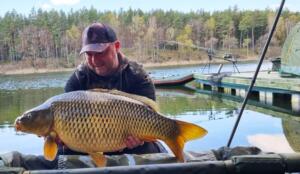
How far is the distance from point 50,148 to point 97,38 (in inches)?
38.3

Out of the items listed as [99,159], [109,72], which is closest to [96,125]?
[99,159]

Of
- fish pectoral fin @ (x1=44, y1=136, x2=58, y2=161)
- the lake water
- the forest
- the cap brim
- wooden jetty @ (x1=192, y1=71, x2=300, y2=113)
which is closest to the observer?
fish pectoral fin @ (x1=44, y1=136, x2=58, y2=161)

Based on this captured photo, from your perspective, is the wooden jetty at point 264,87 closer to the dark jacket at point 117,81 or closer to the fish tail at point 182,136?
the dark jacket at point 117,81

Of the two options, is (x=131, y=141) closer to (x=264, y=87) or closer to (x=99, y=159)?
(x=99, y=159)

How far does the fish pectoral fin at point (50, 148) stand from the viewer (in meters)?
2.64

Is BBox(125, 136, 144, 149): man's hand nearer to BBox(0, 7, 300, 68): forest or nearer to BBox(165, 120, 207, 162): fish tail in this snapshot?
BBox(165, 120, 207, 162): fish tail

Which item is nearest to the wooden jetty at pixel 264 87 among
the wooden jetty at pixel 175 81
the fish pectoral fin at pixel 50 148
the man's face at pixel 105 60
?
the wooden jetty at pixel 175 81

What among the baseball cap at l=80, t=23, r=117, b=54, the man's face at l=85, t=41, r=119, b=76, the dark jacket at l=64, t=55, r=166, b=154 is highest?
the baseball cap at l=80, t=23, r=117, b=54

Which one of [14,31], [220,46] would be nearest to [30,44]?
[14,31]

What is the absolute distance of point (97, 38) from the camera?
11.1 feet

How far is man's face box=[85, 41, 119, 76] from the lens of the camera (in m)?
3.37

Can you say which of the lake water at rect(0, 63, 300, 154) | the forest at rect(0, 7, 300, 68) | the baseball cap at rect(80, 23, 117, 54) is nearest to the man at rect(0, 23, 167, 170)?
the baseball cap at rect(80, 23, 117, 54)

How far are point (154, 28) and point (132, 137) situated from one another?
10055 cm

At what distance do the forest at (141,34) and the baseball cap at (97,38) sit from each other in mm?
78043
